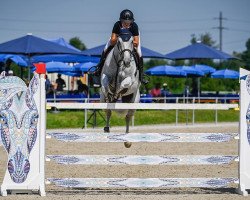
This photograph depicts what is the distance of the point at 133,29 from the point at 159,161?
2.31m

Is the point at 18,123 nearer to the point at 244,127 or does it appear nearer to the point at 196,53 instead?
the point at 244,127

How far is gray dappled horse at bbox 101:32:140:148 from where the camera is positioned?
936 centimetres

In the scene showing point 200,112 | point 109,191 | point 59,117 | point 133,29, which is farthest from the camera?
point 200,112

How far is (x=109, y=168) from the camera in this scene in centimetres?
1141

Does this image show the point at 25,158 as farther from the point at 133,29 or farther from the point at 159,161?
the point at 133,29

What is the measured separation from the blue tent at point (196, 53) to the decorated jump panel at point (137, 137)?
21.0 metres

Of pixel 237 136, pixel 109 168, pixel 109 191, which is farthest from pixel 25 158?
pixel 109 168

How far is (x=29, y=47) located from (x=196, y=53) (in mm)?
8756

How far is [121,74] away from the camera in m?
9.57

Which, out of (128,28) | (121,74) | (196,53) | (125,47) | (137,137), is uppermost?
(196,53)

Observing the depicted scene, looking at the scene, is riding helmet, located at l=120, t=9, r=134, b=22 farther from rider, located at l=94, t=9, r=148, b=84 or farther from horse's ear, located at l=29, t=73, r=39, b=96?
horse's ear, located at l=29, t=73, r=39, b=96

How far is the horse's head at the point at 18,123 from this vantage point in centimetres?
820

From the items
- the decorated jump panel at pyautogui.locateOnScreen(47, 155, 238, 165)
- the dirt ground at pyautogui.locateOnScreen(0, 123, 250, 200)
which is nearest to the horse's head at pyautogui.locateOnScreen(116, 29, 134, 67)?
the decorated jump panel at pyautogui.locateOnScreen(47, 155, 238, 165)

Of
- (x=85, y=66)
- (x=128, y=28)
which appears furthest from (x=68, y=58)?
(x=128, y=28)
